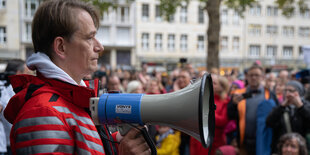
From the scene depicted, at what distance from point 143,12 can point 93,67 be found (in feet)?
100

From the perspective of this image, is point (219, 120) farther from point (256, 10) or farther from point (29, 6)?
point (256, 10)

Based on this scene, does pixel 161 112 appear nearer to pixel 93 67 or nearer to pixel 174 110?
pixel 174 110

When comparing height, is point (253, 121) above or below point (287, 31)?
below

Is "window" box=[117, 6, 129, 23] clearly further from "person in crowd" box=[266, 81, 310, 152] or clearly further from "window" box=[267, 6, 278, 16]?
"person in crowd" box=[266, 81, 310, 152]

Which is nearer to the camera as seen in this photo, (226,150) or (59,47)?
(59,47)

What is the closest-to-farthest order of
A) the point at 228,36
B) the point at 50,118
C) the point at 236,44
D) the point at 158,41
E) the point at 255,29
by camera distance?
the point at 50,118 < the point at 158,41 < the point at 228,36 < the point at 236,44 < the point at 255,29

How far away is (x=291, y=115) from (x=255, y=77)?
0.76m

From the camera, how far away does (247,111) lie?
4.14m

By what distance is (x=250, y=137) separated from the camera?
13.4 ft

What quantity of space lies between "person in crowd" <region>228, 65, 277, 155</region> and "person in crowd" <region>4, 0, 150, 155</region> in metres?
2.95

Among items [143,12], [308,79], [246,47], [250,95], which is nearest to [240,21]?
[246,47]

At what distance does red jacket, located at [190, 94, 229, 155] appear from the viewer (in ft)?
13.6

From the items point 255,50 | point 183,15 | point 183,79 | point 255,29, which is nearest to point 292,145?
point 183,79

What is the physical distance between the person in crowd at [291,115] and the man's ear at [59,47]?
3.24 meters
